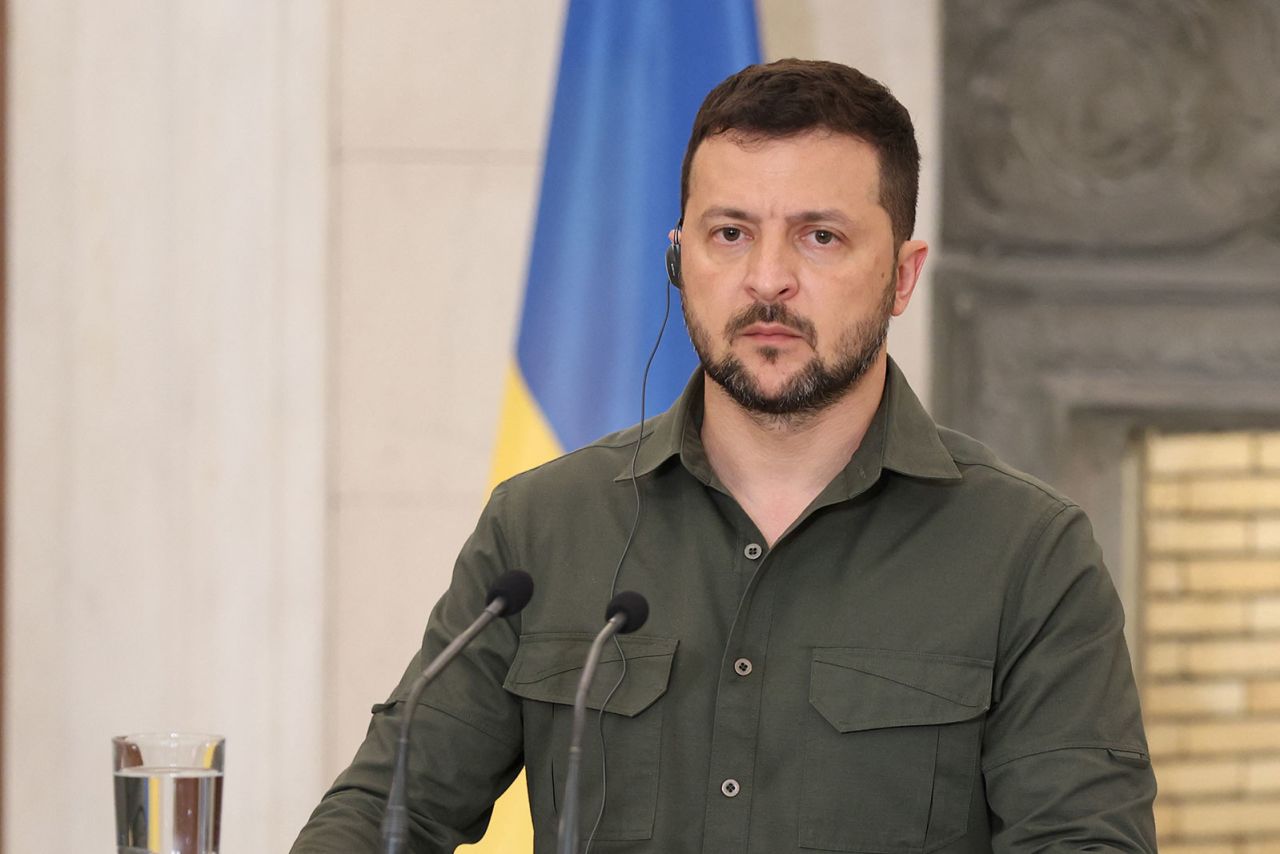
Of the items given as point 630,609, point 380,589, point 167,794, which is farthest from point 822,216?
point 380,589

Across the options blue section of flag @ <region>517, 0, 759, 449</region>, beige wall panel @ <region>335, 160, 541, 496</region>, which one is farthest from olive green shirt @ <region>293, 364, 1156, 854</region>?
beige wall panel @ <region>335, 160, 541, 496</region>

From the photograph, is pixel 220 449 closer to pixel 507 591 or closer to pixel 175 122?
pixel 175 122

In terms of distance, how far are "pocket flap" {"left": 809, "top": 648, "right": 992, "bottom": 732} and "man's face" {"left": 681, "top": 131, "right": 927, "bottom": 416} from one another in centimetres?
29

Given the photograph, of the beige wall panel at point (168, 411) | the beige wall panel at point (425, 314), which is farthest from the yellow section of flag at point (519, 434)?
the beige wall panel at point (168, 411)

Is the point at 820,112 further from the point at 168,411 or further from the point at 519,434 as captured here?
the point at 168,411

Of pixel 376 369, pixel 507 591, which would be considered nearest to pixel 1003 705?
pixel 507 591

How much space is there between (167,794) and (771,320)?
0.77 meters

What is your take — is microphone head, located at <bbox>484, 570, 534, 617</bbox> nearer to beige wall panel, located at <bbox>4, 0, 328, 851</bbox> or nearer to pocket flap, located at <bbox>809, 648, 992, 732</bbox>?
pocket flap, located at <bbox>809, 648, 992, 732</bbox>

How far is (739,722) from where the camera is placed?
1694mm

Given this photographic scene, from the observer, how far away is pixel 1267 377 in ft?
11.2

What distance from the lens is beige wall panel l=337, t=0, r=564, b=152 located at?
329 centimetres

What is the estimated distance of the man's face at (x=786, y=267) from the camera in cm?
172

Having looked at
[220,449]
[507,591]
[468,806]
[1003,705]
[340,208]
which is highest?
[340,208]

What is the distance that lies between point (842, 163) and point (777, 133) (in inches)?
3.1
